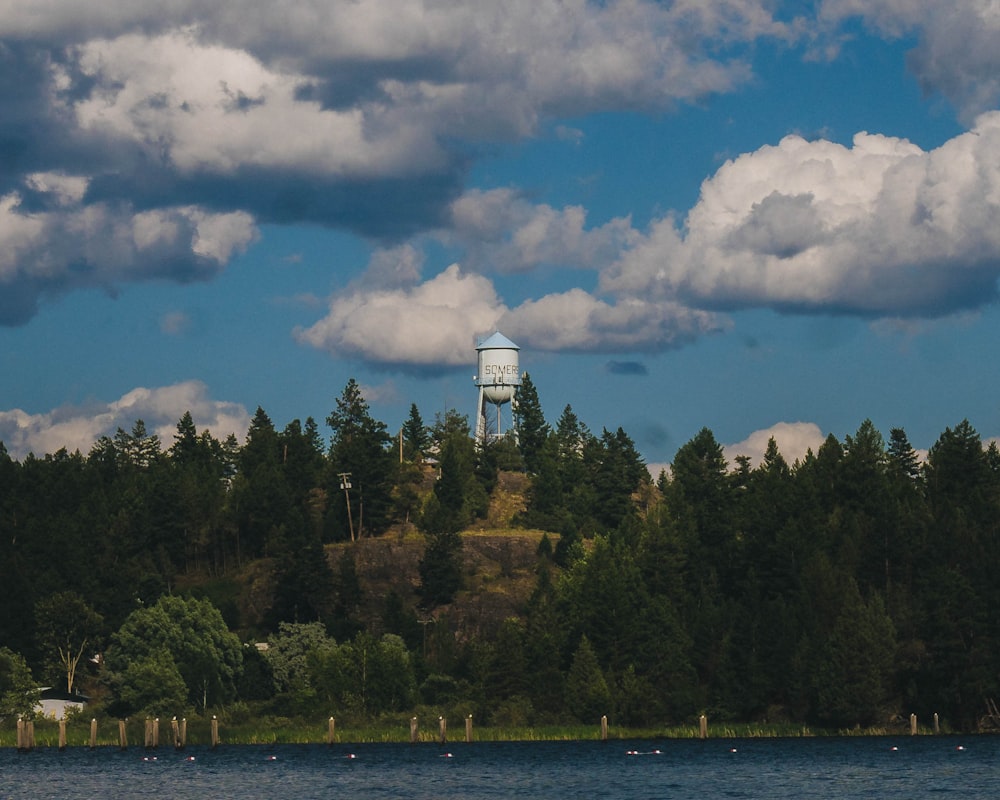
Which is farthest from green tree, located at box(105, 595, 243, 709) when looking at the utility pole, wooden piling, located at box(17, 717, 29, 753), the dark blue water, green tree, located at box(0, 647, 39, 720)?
the utility pole

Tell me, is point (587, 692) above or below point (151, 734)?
above

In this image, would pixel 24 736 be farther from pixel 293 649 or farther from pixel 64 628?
pixel 293 649

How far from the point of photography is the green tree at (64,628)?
445 ft

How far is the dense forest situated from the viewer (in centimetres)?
11356

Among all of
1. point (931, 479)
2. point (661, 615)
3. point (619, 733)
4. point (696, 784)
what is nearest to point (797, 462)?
point (931, 479)

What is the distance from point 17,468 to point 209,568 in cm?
3333

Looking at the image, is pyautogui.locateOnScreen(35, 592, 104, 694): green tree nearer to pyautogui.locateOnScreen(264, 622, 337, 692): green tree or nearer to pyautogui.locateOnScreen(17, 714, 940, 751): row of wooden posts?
pyautogui.locateOnScreen(264, 622, 337, 692): green tree

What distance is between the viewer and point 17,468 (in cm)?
19425

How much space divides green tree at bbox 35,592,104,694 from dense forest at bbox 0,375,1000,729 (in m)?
0.27

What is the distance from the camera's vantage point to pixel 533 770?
91.8 m

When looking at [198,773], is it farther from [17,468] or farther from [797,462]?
[17,468]

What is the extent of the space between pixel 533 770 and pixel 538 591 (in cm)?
4894

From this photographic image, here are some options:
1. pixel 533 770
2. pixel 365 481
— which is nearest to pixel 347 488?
pixel 365 481

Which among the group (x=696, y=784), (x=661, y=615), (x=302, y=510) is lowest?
(x=696, y=784)
